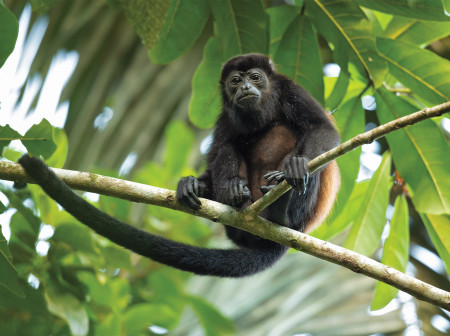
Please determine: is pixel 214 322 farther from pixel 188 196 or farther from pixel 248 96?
pixel 248 96

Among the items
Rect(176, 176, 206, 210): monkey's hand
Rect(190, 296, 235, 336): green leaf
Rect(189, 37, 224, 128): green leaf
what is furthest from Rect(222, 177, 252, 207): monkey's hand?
Rect(190, 296, 235, 336): green leaf

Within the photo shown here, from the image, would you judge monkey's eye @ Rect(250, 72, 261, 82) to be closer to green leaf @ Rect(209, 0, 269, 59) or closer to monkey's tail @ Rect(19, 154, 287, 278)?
green leaf @ Rect(209, 0, 269, 59)

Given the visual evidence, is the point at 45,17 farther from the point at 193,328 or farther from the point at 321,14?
the point at 193,328

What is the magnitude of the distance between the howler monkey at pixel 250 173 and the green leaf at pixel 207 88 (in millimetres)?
77

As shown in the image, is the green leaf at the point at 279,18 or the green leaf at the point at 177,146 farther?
the green leaf at the point at 177,146

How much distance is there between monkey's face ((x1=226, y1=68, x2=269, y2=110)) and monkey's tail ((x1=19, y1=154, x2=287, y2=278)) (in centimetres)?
90

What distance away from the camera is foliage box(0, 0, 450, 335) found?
9.84 ft

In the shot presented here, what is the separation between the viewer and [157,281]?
400 centimetres

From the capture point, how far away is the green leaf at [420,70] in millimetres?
2992

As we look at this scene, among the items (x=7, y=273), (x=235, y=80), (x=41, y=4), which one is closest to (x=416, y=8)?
(x=235, y=80)

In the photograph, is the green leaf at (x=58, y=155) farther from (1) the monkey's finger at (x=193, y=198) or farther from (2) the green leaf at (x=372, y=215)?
(2) the green leaf at (x=372, y=215)

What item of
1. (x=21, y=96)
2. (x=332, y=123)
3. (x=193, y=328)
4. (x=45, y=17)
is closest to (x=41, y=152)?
(x=332, y=123)

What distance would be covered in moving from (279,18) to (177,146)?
1396 millimetres

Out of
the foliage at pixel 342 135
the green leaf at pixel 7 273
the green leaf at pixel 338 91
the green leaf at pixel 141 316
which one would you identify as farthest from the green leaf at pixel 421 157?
the green leaf at pixel 7 273
